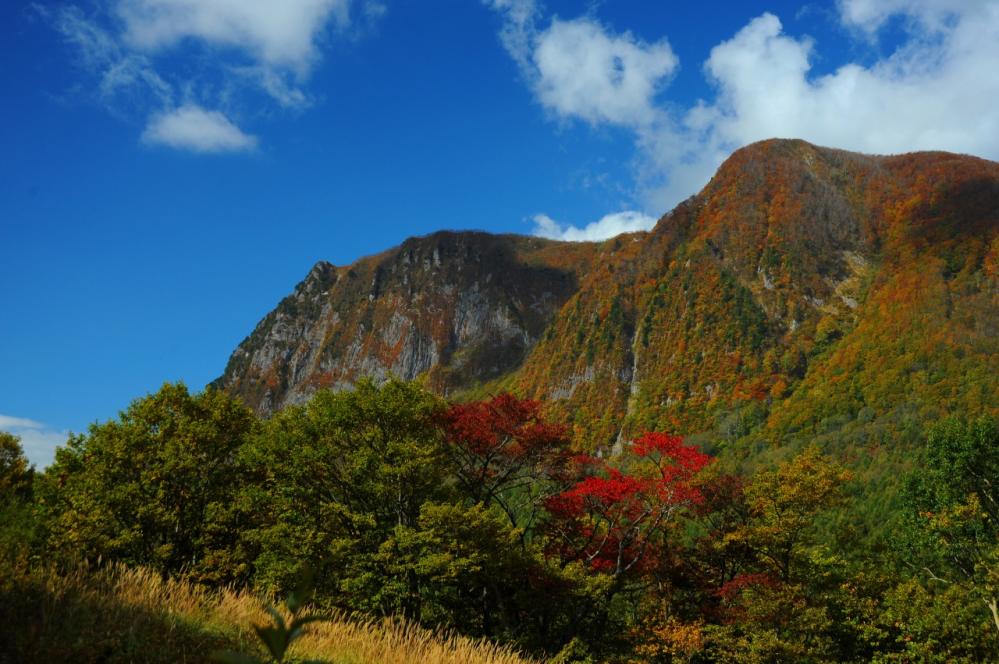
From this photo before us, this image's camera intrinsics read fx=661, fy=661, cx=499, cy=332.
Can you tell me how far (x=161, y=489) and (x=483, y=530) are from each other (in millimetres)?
9749

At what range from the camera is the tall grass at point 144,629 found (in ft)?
16.8

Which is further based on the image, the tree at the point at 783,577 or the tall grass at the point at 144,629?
the tree at the point at 783,577

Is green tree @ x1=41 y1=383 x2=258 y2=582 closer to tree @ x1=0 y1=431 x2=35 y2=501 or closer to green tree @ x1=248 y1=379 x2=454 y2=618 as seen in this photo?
green tree @ x1=248 y1=379 x2=454 y2=618

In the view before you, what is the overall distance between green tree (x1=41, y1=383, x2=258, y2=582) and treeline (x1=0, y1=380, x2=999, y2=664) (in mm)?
61

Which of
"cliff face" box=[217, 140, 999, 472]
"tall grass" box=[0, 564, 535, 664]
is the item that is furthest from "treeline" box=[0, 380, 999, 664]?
"cliff face" box=[217, 140, 999, 472]

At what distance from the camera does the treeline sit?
18812mm

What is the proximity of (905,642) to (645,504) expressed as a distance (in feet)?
34.7

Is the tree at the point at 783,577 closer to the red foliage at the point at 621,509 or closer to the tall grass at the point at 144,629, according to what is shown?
A: the red foliage at the point at 621,509

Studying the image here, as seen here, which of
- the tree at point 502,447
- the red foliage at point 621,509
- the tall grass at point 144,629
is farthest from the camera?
the tree at point 502,447

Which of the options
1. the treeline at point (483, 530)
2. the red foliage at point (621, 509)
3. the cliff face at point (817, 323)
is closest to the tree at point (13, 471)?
the treeline at point (483, 530)

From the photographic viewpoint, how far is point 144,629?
5672mm

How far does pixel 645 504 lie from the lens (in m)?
23.4

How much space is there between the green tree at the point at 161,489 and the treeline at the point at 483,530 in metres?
0.06

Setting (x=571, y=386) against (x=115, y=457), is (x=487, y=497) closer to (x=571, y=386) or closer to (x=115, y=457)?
(x=115, y=457)
